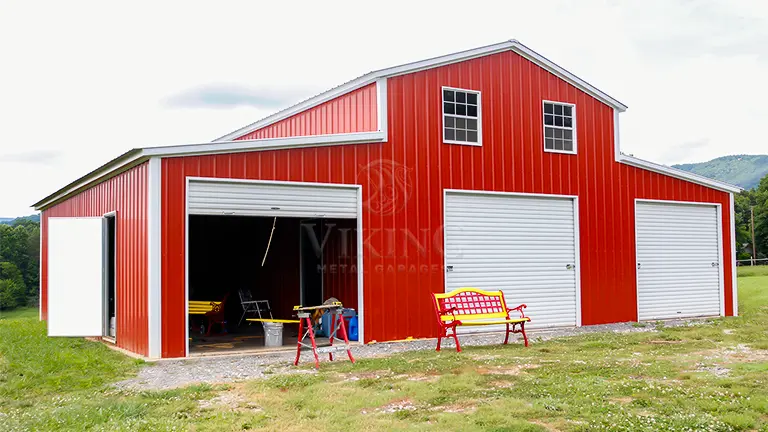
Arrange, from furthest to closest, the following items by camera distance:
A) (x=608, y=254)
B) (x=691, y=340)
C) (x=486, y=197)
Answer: (x=608, y=254), (x=486, y=197), (x=691, y=340)

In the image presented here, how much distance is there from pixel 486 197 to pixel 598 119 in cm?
321

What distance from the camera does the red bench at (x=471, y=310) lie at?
10258 millimetres

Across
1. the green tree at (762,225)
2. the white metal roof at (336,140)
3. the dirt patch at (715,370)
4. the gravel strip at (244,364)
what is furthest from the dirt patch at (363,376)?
the green tree at (762,225)

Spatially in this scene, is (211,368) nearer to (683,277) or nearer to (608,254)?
(608,254)

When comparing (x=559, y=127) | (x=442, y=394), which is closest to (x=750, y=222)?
(x=559, y=127)

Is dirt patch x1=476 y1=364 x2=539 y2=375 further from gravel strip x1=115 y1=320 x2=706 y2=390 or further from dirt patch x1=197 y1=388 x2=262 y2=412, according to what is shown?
dirt patch x1=197 y1=388 x2=262 y2=412

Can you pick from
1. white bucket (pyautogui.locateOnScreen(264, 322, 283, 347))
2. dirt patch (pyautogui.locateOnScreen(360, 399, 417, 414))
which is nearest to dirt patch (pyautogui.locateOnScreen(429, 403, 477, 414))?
dirt patch (pyautogui.locateOnScreen(360, 399, 417, 414))

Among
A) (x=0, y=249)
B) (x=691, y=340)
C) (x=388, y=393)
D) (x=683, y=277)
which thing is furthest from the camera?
(x=0, y=249)

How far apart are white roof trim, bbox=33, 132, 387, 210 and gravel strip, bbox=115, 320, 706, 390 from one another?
2.77 metres

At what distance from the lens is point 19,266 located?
127 feet

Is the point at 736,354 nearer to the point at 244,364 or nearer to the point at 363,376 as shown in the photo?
the point at 363,376

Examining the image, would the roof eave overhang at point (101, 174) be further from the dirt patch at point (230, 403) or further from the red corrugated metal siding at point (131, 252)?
the dirt patch at point (230, 403)

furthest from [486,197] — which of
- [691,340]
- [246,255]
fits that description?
[246,255]

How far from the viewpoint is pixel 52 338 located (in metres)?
12.1
